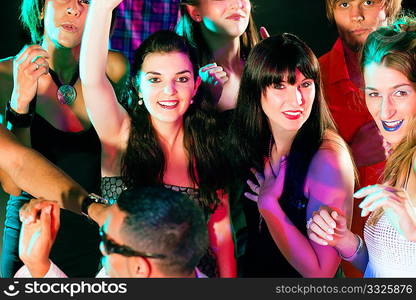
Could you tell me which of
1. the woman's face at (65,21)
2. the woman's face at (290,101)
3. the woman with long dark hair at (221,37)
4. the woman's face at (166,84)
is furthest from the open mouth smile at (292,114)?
the woman's face at (65,21)

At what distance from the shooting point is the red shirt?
3131mm

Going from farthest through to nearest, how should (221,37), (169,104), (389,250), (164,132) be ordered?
(221,37) → (164,132) → (169,104) → (389,250)

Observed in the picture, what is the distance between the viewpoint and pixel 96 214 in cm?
281

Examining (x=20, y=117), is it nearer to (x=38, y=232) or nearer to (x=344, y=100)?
(x=38, y=232)

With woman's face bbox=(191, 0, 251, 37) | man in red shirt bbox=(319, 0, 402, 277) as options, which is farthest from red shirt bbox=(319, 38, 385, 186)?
woman's face bbox=(191, 0, 251, 37)

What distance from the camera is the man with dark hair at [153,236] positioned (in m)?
2.31

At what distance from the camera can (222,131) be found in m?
3.02

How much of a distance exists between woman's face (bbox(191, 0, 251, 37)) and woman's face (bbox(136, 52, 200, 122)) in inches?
11.6

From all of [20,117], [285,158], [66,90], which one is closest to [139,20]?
[66,90]

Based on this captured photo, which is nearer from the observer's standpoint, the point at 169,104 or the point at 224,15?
the point at 169,104

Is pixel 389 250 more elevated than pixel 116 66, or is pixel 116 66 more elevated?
pixel 116 66

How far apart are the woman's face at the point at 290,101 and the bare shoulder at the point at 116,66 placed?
703mm

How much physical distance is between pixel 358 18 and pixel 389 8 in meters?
0.17

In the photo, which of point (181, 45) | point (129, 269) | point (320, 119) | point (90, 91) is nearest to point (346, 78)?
point (320, 119)
